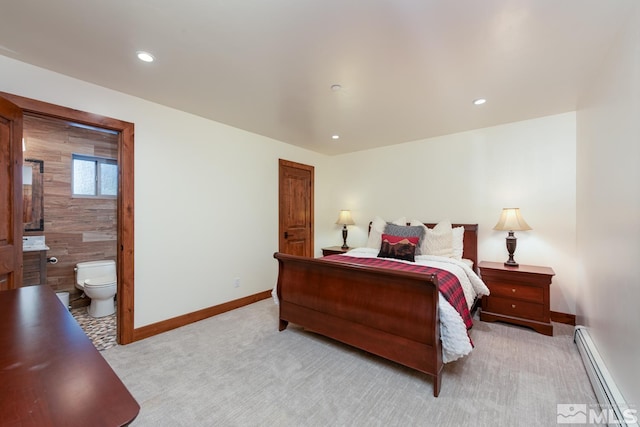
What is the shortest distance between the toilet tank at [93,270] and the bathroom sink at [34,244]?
1.39 ft

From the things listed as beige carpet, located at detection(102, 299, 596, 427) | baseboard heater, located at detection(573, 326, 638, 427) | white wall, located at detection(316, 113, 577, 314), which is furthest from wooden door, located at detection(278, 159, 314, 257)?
baseboard heater, located at detection(573, 326, 638, 427)

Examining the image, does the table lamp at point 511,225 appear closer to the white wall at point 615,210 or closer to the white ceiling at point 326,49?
the white wall at point 615,210

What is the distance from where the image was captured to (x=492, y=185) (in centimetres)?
352

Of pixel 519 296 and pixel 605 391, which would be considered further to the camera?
pixel 519 296

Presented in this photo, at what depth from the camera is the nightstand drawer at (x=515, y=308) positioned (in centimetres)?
280

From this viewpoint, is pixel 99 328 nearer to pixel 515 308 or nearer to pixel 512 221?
pixel 515 308

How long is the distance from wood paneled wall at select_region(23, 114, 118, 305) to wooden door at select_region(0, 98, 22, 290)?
4.63 feet

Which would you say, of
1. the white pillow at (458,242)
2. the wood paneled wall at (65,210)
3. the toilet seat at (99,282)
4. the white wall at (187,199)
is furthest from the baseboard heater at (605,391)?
the wood paneled wall at (65,210)

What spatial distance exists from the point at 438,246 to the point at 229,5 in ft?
10.2

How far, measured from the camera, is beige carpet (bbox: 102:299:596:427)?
1.66m

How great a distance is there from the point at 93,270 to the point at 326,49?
391 cm

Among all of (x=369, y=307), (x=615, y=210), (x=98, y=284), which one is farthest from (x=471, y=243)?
(x=98, y=284)

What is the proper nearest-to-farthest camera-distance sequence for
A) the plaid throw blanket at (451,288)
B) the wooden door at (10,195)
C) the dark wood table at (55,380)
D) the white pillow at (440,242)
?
the dark wood table at (55,380), the wooden door at (10,195), the plaid throw blanket at (451,288), the white pillow at (440,242)

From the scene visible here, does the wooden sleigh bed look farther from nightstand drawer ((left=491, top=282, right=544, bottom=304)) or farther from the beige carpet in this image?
nightstand drawer ((left=491, top=282, right=544, bottom=304))
